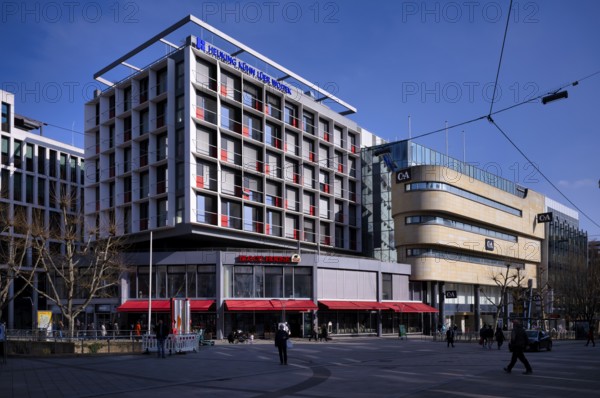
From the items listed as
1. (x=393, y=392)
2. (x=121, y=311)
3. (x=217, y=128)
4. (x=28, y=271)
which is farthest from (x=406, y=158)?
(x=393, y=392)

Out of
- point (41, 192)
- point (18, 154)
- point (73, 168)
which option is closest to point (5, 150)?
point (18, 154)

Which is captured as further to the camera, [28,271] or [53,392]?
[28,271]

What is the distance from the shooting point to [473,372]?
21453mm

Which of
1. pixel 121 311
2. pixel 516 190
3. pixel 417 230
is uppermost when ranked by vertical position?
pixel 516 190

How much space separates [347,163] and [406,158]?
22.3 ft

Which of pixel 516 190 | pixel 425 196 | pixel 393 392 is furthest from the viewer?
pixel 516 190

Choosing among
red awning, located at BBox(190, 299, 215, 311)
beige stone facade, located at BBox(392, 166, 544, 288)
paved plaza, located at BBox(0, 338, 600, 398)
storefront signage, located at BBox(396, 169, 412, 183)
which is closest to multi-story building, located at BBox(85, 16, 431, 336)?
red awning, located at BBox(190, 299, 215, 311)

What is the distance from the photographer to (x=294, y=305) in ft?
181

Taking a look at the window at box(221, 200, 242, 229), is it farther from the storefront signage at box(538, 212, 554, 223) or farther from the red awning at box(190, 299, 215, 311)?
the storefront signage at box(538, 212, 554, 223)

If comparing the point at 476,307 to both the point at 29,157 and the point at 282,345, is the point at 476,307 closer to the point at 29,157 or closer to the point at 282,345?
the point at 29,157

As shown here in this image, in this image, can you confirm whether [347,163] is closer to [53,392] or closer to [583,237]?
[53,392]

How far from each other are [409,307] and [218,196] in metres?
25.0

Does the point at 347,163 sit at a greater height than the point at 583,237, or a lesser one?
greater

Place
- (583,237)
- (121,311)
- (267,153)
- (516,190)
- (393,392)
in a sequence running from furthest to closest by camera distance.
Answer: (583,237), (516,190), (267,153), (121,311), (393,392)
